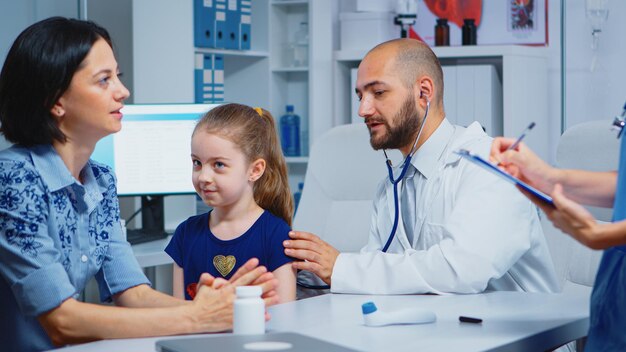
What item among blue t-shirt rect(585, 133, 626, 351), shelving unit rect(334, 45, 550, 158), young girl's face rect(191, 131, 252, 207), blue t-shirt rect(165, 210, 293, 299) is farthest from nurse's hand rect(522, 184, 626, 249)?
shelving unit rect(334, 45, 550, 158)

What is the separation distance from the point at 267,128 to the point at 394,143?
13.3 inches

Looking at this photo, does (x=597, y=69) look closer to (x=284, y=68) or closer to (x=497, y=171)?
(x=284, y=68)

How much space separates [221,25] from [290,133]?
2.72 feet

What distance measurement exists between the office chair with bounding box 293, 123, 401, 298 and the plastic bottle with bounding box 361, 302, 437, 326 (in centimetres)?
142

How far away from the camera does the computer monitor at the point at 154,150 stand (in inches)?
128

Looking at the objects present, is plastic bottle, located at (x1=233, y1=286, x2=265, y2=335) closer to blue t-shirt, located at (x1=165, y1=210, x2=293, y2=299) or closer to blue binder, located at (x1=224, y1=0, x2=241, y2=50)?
blue t-shirt, located at (x1=165, y1=210, x2=293, y2=299)

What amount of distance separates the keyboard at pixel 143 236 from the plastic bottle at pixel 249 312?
187 centimetres

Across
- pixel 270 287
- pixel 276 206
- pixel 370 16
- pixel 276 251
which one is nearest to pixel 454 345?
pixel 270 287

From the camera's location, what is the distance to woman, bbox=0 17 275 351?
1531 millimetres

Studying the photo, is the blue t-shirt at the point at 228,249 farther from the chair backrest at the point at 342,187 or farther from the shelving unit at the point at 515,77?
the shelving unit at the point at 515,77

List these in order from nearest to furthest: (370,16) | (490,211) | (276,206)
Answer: (490,211) → (276,206) → (370,16)

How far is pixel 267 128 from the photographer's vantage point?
2232 millimetres

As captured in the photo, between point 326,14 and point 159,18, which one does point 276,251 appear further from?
point 326,14

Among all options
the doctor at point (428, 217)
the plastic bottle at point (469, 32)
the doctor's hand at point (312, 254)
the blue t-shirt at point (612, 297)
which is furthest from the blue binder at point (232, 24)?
the blue t-shirt at point (612, 297)
